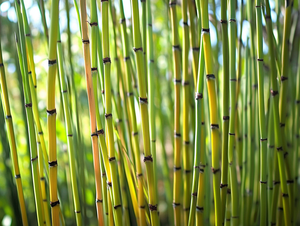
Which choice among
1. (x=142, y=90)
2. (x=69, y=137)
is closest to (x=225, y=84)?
(x=142, y=90)

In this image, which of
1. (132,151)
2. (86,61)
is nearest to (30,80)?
(86,61)

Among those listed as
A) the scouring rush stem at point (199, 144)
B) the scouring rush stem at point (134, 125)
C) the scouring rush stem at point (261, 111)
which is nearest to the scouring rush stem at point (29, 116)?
the scouring rush stem at point (134, 125)

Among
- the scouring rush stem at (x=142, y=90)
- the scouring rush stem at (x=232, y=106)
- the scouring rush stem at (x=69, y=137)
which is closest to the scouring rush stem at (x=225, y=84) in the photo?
the scouring rush stem at (x=232, y=106)

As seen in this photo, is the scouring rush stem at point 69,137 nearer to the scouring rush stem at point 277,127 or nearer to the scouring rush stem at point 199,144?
the scouring rush stem at point 199,144

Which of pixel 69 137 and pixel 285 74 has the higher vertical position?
pixel 285 74

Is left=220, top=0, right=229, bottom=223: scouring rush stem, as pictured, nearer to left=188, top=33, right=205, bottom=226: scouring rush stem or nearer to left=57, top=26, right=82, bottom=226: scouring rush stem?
left=188, top=33, right=205, bottom=226: scouring rush stem

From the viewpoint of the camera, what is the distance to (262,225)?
501 millimetres

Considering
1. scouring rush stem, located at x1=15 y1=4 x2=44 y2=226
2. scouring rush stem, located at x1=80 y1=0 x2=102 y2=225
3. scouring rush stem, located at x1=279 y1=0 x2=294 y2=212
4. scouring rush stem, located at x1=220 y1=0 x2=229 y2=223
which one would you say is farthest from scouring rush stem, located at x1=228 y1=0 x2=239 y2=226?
scouring rush stem, located at x1=15 y1=4 x2=44 y2=226

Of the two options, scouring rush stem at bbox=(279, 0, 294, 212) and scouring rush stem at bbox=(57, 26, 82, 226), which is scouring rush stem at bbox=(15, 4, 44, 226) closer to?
scouring rush stem at bbox=(57, 26, 82, 226)

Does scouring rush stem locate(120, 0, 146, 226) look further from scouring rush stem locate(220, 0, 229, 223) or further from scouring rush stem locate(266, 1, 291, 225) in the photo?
scouring rush stem locate(266, 1, 291, 225)

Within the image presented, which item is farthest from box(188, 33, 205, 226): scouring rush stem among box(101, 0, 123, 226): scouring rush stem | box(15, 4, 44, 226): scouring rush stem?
box(15, 4, 44, 226): scouring rush stem

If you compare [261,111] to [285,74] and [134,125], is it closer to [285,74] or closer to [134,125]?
[285,74]

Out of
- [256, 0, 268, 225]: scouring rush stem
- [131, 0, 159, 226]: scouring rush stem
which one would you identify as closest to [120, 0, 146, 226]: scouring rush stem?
[131, 0, 159, 226]: scouring rush stem

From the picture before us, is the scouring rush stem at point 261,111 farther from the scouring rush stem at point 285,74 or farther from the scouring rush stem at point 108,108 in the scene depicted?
the scouring rush stem at point 108,108
